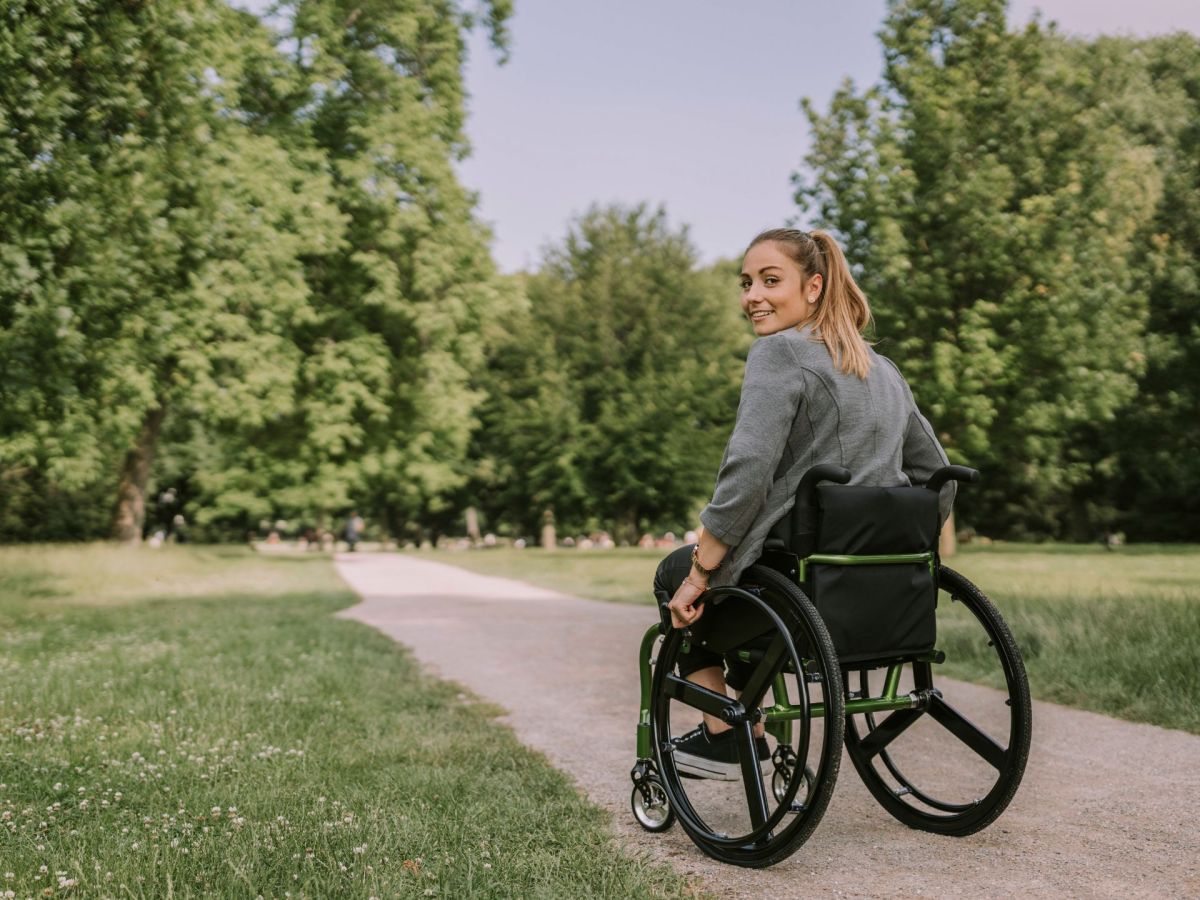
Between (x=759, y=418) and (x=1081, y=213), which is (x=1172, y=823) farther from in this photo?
(x=1081, y=213)

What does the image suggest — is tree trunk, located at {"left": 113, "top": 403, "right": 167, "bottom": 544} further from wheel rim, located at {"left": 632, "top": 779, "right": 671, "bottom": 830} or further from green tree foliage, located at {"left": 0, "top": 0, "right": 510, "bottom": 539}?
wheel rim, located at {"left": 632, "top": 779, "right": 671, "bottom": 830}

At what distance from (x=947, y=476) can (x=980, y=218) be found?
1708 centimetres

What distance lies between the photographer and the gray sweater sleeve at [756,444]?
2963 millimetres

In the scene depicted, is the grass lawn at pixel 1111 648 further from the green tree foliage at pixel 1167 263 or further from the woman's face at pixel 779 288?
the green tree foliage at pixel 1167 263

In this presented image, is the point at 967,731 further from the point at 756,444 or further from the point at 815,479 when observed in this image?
the point at 756,444

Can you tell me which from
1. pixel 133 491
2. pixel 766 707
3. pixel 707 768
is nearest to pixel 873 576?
pixel 766 707

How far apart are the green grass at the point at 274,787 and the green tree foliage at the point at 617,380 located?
2506cm

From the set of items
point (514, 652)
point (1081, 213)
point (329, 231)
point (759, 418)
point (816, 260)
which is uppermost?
point (1081, 213)

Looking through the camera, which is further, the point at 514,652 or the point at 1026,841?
the point at 514,652

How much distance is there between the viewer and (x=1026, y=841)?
3312 mm

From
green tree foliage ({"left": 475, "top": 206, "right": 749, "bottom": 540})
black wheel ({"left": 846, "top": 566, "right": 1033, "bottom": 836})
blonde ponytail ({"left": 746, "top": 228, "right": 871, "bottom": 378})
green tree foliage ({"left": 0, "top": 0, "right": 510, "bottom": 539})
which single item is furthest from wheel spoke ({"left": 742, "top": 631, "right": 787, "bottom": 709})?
green tree foliage ({"left": 475, "top": 206, "right": 749, "bottom": 540})

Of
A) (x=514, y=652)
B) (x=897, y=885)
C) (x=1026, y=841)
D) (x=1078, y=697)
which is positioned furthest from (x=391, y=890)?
(x=514, y=652)

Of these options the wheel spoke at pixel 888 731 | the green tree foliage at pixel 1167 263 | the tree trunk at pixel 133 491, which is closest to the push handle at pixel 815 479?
the wheel spoke at pixel 888 731

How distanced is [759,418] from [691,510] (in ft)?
108
